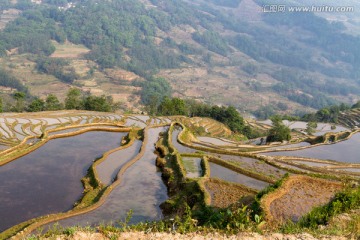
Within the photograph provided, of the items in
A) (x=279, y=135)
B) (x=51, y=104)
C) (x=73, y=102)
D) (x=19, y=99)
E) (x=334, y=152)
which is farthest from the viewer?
(x=51, y=104)

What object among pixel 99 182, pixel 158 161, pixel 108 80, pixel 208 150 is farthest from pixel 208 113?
pixel 108 80

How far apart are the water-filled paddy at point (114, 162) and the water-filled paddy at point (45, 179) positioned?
51.1 inches

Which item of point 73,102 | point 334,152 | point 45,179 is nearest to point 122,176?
point 45,179

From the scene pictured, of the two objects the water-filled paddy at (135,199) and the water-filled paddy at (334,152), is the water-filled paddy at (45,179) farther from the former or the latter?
the water-filled paddy at (334,152)

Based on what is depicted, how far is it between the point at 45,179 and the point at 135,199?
22.5 feet

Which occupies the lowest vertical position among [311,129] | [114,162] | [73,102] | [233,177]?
[311,129]

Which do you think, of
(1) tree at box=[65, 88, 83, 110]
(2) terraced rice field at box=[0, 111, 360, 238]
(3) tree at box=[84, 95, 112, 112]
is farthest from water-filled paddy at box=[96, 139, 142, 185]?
(1) tree at box=[65, 88, 83, 110]

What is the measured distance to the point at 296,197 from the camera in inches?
640

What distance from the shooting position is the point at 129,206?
1886 centimetres

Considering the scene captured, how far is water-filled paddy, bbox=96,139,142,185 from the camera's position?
2322 cm

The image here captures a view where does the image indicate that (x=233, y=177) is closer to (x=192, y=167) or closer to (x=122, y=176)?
(x=192, y=167)

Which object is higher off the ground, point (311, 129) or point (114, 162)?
point (114, 162)

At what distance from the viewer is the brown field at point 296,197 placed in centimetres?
1389

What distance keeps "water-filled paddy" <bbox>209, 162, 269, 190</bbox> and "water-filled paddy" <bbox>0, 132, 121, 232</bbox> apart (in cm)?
914
